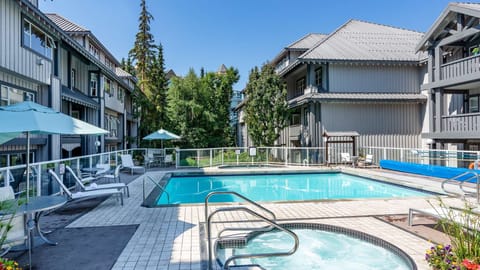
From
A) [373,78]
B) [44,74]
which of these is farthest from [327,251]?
[373,78]

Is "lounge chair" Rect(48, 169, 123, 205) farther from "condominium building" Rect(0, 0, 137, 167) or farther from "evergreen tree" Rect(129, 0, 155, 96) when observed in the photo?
"evergreen tree" Rect(129, 0, 155, 96)

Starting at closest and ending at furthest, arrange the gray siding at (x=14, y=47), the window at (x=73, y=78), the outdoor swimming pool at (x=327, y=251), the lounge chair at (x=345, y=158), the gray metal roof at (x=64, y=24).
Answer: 1. the outdoor swimming pool at (x=327, y=251)
2. the gray siding at (x=14, y=47)
3. the window at (x=73, y=78)
4. the lounge chair at (x=345, y=158)
5. the gray metal roof at (x=64, y=24)

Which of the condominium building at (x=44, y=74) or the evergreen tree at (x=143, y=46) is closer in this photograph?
the condominium building at (x=44, y=74)

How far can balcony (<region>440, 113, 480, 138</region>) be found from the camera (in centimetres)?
1232

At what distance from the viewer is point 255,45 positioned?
29172 mm

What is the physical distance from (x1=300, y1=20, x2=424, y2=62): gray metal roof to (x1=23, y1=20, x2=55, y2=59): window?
42.3 feet

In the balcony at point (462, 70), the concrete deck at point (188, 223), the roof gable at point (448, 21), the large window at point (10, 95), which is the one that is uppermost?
the roof gable at point (448, 21)

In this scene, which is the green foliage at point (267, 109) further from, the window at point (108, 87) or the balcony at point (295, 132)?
the window at point (108, 87)

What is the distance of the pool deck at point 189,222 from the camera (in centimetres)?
393

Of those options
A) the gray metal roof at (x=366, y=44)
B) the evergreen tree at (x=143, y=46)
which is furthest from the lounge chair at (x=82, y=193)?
the evergreen tree at (x=143, y=46)

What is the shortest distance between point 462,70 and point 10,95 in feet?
61.2

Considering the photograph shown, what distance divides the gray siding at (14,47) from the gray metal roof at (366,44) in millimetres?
13420

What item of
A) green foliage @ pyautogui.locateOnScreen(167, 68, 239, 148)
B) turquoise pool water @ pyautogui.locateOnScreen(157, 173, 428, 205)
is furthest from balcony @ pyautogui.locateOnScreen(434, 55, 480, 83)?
green foliage @ pyautogui.locateOnScreen(167, 68, 239, 148)

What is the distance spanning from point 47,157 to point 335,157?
14583mm
